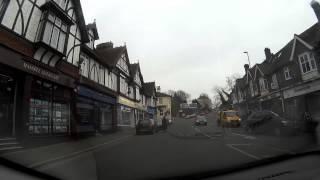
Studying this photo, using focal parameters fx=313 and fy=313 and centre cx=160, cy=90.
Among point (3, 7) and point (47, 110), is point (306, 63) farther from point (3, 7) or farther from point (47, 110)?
point (3, 7)

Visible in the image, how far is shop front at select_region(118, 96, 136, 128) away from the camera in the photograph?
32328mm

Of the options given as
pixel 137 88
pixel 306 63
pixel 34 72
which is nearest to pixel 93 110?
pixel 34 72

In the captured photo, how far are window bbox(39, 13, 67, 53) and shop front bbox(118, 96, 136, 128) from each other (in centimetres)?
1602

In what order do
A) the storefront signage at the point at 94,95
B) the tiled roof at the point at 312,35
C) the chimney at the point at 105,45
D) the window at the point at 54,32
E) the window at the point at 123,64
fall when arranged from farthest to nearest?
1. the chimney at the point at 105,45
2. the window at the point at 123,64
3. the storefront signage at the point at 94,95
4. the tiled roof at the point at 312,35
5. the window at the point at 54,32

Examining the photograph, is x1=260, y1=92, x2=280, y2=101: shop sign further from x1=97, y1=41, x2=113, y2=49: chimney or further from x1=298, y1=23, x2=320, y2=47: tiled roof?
x1=97, y1=41, x2=113, y2=49: chimney

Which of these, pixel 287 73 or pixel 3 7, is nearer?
pixel 3 7

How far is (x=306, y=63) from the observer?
26.5 metres

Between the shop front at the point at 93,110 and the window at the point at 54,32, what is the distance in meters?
3.15

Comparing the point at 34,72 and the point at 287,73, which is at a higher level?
the point at 287,73

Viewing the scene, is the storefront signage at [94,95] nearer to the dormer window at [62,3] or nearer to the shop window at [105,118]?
the shop window at [105,118]

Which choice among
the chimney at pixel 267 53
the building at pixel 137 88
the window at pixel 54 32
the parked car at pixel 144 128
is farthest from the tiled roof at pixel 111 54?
the chimney at pixel 267 53

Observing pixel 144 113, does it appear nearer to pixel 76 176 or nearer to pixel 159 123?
pixel 159 123

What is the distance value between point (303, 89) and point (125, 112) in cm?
1857

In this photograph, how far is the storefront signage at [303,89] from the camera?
23025 millimetres
